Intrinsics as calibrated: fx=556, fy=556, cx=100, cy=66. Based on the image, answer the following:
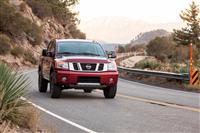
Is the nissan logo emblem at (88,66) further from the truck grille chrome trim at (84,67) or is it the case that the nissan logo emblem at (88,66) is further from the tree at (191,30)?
the tree at (191,30)

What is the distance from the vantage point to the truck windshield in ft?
56.0

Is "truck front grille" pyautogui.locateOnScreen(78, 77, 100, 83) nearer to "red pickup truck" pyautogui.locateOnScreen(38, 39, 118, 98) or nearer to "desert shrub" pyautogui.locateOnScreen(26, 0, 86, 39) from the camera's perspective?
"red pickup truck" pyautogui.locateOnScreen(38, 39, 118, 98)

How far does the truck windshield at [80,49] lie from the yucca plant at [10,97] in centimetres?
649

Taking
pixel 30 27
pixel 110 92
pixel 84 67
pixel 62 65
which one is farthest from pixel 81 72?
pixel 30 27

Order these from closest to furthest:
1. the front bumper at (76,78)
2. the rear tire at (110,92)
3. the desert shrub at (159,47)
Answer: the front bumper at (76,78), the rear tire at (110,92), the desert shrub at (159,47)

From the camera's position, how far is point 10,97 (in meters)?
9.81

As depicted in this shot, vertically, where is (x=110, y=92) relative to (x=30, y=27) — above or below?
below

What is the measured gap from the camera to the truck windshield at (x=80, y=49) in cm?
1708

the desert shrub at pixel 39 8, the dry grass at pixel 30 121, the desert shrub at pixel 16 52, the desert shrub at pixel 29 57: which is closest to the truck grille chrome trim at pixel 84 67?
the dry grass at pixel 30 121

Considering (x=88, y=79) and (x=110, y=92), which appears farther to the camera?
(x=110, y=92)

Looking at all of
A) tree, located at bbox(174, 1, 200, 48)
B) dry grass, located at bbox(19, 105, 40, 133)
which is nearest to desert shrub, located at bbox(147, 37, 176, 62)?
tree, located at bbox(174, 1, 200, 48)

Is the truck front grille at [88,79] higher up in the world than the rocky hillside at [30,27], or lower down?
lower down

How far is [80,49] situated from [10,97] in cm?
759

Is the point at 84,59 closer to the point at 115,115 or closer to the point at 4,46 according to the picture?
the point at 115,115
